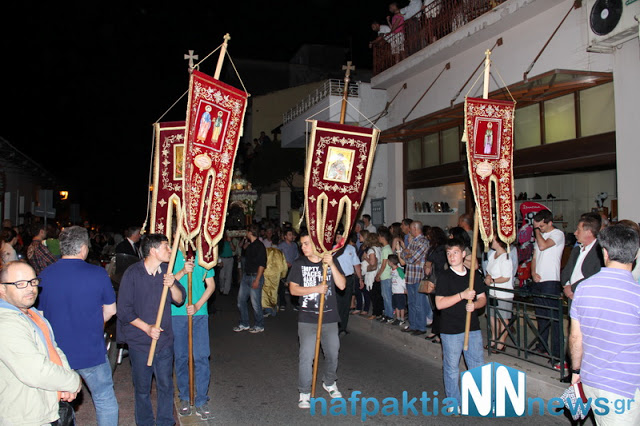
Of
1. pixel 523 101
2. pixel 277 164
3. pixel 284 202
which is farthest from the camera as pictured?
pixel 284 202

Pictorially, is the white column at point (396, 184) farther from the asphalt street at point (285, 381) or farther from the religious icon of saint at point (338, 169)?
the religious icon of saint at point (338, 169)

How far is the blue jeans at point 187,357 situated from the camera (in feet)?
19.1

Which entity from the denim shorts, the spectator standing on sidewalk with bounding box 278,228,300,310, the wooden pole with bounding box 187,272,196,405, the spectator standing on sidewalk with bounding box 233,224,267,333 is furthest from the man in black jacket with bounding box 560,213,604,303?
the spectator standing on sidewalk with bounding box 278,228,300,310

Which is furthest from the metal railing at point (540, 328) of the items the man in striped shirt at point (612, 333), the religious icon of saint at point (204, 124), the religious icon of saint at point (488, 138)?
the religious icon of saint at point (204, 124)

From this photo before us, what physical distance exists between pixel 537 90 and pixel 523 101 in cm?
140

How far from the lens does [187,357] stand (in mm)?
5906

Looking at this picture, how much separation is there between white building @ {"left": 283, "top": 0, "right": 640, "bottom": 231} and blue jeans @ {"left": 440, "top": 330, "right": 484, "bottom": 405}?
5591 millimetres

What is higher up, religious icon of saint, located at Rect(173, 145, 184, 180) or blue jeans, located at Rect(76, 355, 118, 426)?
religious icon of saint, located at Rect(173, 145, 184, 180)

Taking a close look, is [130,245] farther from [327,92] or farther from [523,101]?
[327,92]

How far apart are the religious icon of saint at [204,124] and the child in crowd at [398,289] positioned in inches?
211

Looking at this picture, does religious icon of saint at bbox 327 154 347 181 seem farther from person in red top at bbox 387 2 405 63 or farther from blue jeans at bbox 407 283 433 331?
person in red top at bbox 387 2 405 63

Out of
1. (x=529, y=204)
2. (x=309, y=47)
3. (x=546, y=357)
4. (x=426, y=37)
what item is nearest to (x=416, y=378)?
(x=546, y=357)

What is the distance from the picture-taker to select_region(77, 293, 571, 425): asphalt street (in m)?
5.75

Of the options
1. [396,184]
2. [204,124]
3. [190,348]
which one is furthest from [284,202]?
[190,348]
